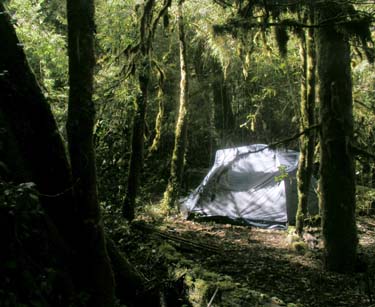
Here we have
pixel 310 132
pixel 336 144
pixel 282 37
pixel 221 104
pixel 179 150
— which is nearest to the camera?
pixel 336 144

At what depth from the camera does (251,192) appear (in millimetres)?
12156

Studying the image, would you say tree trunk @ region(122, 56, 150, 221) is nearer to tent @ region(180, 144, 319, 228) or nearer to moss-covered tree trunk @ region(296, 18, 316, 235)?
tent @ region(180, 144, 319, 228)

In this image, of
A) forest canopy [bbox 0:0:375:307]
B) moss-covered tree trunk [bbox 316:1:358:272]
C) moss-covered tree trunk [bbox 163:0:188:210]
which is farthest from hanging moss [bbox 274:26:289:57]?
moss-covered tree trunk [bbox 163:0:188:210]

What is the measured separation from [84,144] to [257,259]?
18.4 ft

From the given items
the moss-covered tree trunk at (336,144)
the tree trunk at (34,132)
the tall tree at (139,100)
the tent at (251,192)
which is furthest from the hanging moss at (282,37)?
the tree trunk at (34,132)

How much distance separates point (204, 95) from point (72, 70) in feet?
49.0

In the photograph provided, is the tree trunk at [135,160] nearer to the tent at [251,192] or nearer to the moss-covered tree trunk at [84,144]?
the tent at [251,192]

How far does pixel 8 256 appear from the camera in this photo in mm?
2486

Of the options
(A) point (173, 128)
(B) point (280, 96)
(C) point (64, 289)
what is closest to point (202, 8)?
(A) point (173, 128)

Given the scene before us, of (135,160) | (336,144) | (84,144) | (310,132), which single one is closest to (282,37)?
(336,144)

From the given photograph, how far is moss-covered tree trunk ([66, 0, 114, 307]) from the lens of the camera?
144 inches

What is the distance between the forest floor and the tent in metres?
0.48

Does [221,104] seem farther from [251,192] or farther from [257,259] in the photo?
[257,259]

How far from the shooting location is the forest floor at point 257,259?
242 inches
